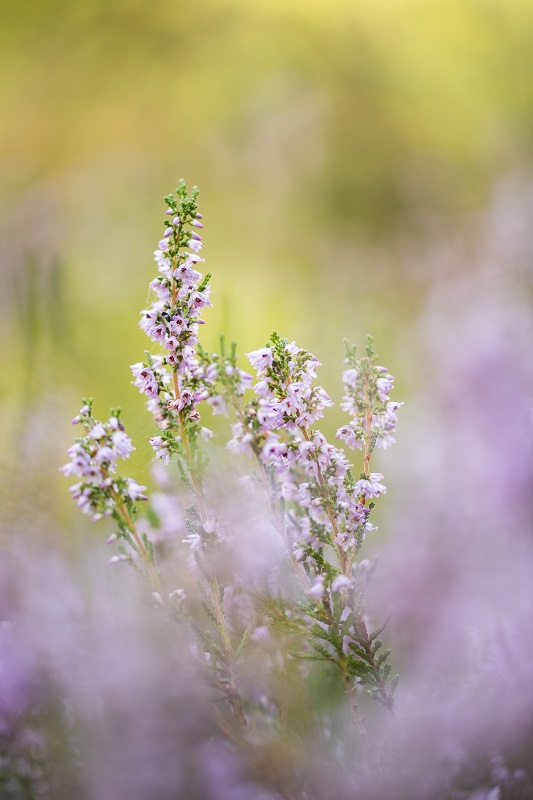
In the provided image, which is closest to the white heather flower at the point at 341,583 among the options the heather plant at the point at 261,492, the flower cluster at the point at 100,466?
the heather plant at the point at 261,492

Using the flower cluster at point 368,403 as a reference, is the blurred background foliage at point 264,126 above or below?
above

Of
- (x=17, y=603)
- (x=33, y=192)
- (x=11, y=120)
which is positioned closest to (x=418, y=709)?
(x=17, y=603)

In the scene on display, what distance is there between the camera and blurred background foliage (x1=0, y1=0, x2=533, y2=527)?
2.05 m

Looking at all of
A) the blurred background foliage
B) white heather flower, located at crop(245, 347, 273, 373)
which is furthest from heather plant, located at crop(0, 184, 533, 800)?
the blurred background foliage

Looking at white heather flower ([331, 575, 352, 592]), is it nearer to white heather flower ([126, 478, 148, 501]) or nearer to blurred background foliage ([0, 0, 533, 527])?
white heather flower ([126, 478, 148, 501])

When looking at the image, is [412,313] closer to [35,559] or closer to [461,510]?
[461,510]

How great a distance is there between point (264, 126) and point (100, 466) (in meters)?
2.26

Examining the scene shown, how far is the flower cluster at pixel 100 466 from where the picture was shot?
384 mm

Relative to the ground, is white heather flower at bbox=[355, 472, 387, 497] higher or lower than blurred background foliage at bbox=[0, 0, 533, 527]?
lower

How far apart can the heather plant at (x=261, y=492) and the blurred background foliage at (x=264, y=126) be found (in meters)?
1.45

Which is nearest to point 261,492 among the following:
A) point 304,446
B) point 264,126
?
point 304,446

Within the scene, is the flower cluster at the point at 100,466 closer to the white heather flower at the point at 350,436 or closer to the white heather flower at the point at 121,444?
the white heather flower at the point at 121,444

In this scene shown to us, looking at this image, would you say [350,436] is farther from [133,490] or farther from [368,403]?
[133,490]

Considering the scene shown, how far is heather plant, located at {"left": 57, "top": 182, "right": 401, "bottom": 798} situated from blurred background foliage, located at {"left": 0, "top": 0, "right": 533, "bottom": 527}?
57.2 inches
